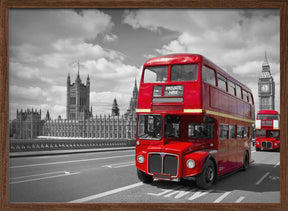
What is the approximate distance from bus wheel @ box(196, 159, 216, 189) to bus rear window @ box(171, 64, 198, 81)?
2.55 m

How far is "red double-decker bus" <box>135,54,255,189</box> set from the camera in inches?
301

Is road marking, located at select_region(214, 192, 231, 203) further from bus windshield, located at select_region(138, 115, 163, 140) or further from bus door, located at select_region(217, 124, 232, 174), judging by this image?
bus windshield, located at select_region(138, 115, 163, 140)

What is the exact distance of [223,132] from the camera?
9.30 metres

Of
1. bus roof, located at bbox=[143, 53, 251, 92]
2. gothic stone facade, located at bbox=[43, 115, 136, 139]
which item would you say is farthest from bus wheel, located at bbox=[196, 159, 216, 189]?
gothic stone facade, located at bbox=[43, 115, 136, 139]

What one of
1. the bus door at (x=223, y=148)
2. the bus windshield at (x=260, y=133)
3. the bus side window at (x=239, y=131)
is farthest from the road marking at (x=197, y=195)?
the bus windshield at (x=260, y=133)

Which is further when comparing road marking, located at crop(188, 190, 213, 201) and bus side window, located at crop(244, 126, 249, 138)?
bus side window, located at crop(244, 126, 249, 138)

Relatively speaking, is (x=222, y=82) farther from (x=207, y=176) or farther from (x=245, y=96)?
(x=245, y=96)

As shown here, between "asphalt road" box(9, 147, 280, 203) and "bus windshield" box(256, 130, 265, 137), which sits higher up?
"bus windshield" box(256, 130, 265, 137)

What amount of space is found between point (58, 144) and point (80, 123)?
92640mm

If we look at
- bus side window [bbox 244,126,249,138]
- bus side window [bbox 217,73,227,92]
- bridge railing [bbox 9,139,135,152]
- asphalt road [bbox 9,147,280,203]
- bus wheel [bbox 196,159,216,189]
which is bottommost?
bridge railing [bbox 9,139,135,152]

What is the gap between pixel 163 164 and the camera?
305 inches

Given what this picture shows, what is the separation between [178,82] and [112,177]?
4.46 meters

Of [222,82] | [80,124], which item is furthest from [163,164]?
[80,124]

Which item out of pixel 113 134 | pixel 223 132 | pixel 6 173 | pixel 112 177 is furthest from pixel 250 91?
pixel 113 134
